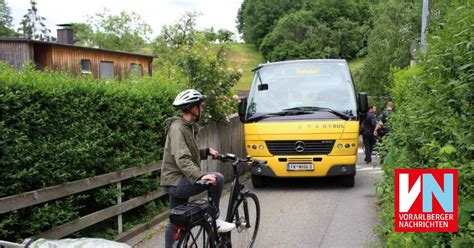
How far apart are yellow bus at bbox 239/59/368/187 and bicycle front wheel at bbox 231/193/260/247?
3.34m

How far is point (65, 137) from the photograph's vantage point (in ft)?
17.5

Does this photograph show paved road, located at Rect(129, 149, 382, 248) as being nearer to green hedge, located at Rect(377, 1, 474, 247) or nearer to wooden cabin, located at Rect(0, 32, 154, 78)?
green hedge, located at Rect(377, 1, 474, 247)

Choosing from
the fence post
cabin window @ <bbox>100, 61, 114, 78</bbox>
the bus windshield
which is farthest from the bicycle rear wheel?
cabin window @ <bbox>100, 61, 114, 78</bbox>

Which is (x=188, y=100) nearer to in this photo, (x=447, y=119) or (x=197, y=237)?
(x=197, y=237)

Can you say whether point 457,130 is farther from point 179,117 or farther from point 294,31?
point 294,31

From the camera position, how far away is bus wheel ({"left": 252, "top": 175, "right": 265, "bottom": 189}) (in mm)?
10203

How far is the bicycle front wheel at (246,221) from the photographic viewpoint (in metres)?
5.76

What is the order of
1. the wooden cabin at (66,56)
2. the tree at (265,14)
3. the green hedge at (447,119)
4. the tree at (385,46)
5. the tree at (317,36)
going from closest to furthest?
1. the green hedge at (447,119)
2. the wooden cabin at (66,56)
3. the tree at (385,46)
4. the tree at (317,36)
5. the tree at (265,14)

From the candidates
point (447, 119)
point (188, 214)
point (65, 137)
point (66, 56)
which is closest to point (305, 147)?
point (65, 137)

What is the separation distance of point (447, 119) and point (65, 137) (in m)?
3.93

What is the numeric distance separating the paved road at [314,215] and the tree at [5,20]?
81400 mm

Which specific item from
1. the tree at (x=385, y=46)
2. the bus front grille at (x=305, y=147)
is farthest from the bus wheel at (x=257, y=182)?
the tree at (x=385, y=46)

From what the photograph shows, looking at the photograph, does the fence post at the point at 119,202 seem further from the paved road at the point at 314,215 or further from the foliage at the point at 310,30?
the foliage at the point at 310,30

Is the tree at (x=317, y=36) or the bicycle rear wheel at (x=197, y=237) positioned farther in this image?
the tree at (x=317, y=36)
